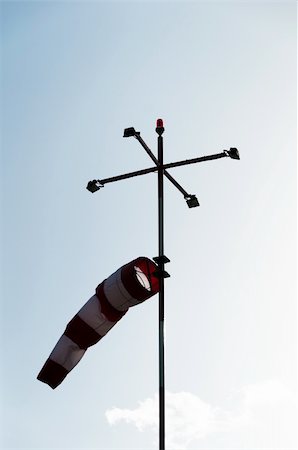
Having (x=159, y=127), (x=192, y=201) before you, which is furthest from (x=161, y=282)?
(x=159, y=127)

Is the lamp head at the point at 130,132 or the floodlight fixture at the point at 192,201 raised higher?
the lamp head at the point at 130,132

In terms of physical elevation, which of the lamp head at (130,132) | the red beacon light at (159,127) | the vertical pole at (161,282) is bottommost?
the vertical pole at (161,282)

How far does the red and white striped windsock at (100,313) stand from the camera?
47.1ft

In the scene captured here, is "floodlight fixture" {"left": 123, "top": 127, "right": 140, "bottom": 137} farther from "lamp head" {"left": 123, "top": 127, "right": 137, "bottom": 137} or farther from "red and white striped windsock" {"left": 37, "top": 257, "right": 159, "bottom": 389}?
"red and white striped windsock" {"left": 37, "top": 257, "right": 159, "bottom": 389}

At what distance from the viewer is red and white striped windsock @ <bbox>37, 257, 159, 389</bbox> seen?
14.3 m

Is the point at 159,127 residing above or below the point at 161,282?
above

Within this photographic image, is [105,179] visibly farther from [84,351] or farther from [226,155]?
[84,351]

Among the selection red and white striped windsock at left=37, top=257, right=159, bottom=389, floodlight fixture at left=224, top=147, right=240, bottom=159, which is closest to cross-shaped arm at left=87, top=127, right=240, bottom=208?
floodlight fixture at left=224, top=147, right=240, bottom=159

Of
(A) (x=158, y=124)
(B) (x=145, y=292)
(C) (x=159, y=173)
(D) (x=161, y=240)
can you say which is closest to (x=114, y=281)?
(B) (x=145, y=292)

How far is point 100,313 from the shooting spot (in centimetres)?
1498

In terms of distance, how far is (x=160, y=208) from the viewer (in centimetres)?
1341

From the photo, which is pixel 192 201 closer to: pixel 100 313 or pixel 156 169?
pixel 156 169

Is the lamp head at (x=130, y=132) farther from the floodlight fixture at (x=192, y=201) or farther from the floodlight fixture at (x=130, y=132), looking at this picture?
the floodlight fixture at (x=192, y=201)

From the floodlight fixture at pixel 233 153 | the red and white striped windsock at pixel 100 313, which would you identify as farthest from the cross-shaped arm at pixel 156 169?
the red and white striped windsock at pixel 100 313
